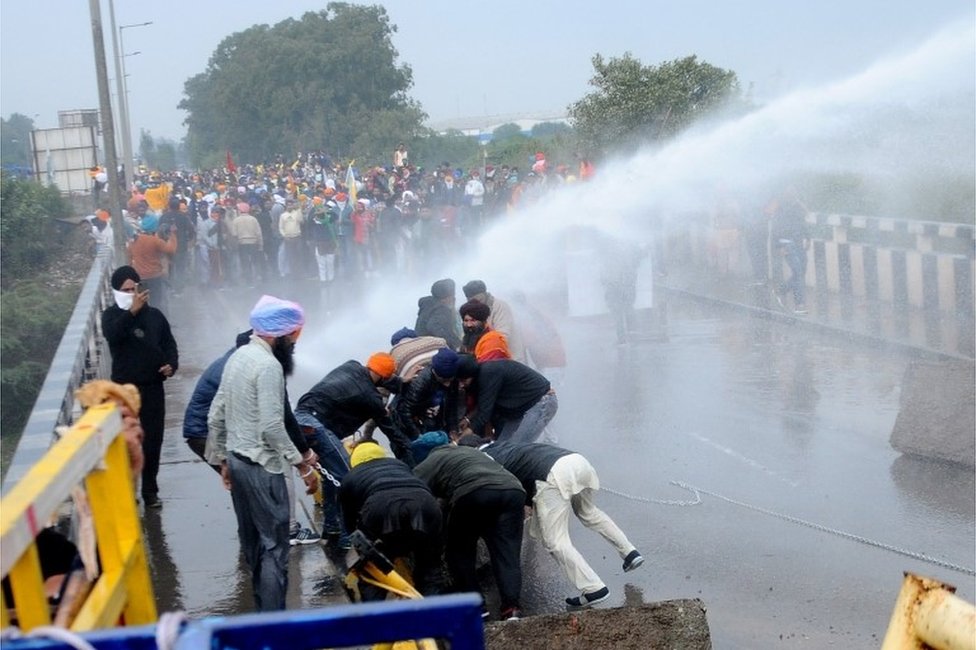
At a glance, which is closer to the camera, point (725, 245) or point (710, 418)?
point (710, 418)

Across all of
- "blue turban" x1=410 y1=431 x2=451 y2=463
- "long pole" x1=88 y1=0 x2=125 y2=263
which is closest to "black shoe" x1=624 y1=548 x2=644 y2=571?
"blue turban" x1=410 y1=431 x2=451 y2=463

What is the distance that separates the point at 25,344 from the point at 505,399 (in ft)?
38.5

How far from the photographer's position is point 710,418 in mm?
12258

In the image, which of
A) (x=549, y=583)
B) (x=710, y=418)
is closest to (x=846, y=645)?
(x=549, y=583)

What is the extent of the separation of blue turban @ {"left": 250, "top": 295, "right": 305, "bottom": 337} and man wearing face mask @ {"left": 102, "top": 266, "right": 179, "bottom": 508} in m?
2.66

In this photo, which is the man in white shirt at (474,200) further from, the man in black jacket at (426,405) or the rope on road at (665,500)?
the man in black jacket at (426,405)

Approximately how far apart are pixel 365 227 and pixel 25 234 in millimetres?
6721

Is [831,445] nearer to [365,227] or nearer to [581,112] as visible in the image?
[365,227]

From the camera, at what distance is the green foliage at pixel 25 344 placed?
54.8 ft

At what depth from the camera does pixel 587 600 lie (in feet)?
23.9

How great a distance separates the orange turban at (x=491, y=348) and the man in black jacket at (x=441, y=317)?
1.22m

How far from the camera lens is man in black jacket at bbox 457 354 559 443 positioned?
8703mm

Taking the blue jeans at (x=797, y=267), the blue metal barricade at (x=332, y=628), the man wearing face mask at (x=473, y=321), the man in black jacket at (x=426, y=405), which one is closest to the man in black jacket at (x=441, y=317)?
the man wearing face mask at (x=473, y=321)

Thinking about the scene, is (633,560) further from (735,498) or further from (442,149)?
(442,149)
